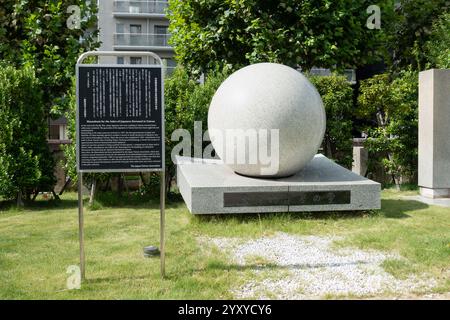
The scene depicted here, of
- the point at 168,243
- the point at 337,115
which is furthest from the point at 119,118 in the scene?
the point at 337,115

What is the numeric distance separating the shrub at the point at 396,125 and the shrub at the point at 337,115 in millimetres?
590

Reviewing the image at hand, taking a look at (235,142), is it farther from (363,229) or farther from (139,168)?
(139,168)

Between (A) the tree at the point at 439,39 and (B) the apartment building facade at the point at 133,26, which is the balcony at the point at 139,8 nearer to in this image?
(B) the apartment building facade at the point at 133,26

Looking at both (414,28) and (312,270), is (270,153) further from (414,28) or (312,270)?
(414,28)

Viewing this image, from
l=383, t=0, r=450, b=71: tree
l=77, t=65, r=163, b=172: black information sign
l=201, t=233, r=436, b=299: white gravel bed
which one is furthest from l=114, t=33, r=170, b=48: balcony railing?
l=77, t=65, r=163, b=172: black information sign

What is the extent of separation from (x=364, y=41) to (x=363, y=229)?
34.3 ft

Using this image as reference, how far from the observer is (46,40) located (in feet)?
50.0

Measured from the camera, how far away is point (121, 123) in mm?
5805

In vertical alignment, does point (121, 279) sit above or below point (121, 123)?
below

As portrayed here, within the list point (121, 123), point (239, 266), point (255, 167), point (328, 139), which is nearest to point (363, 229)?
point (255, 167)

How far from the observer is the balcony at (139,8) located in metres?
41.7

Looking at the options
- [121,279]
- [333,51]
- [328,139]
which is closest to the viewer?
[121,279]

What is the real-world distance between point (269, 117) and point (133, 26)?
37.0m

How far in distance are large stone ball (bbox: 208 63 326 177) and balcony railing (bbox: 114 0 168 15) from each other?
1377 inches
